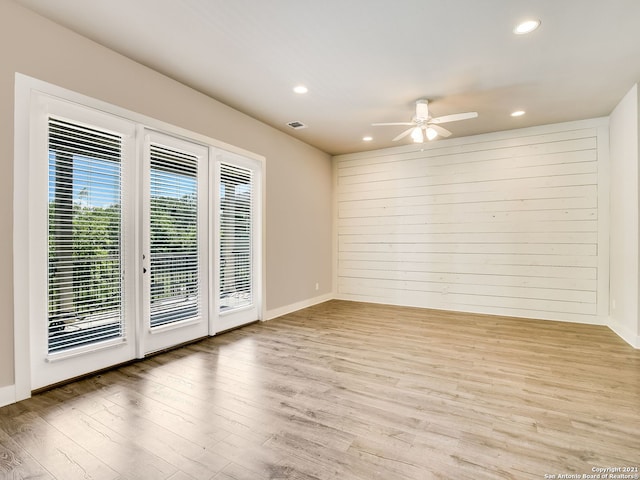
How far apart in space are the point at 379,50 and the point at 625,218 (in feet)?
12.8

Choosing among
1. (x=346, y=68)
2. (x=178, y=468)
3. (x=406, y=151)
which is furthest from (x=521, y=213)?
(x=178, y=468)

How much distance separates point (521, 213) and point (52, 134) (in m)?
6.25

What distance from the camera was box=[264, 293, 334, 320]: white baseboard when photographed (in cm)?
520

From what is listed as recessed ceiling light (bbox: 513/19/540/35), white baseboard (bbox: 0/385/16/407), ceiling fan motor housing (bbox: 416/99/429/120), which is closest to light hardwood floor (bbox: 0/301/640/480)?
white baseboard (bbox: 0/385/16/407)

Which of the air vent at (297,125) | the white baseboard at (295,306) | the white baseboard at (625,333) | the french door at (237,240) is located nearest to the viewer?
the white baseboard at (625,333)

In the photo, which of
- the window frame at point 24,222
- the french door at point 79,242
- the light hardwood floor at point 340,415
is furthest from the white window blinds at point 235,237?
the window frame at point 24,222

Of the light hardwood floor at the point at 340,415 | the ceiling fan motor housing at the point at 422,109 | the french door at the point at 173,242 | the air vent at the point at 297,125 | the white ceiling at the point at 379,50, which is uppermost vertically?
the air vent at the point at 297,125

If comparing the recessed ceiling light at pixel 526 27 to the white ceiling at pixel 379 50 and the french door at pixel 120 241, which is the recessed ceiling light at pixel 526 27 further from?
the french door at pixel 120 241

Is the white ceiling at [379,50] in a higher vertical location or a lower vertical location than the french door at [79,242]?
higher

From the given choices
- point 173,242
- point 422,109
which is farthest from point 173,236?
point 422,109

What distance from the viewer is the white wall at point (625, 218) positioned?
3795mm

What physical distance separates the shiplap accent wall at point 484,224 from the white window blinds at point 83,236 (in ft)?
15.1

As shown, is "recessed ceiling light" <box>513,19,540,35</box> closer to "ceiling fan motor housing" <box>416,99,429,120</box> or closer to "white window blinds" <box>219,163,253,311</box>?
"ceiling fan motor housing" <box>416,99,429,120</box>

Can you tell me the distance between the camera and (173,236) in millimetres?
3723
